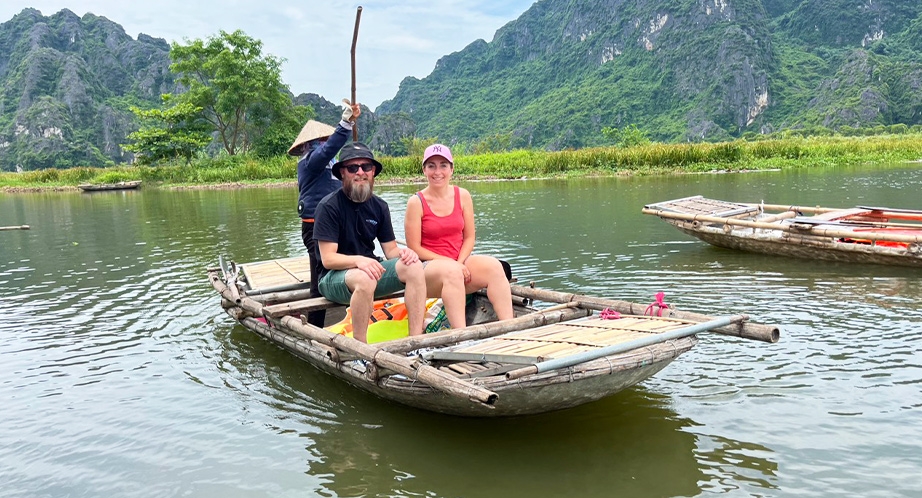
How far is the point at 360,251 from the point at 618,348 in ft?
7.47

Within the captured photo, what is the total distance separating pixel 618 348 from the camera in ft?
11.4

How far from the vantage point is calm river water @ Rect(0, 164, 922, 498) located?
11.9ft

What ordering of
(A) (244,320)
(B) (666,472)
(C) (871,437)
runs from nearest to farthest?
(B) (666,472), (C) (871,437), (A) (244,320)

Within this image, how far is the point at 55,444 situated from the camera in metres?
4.35

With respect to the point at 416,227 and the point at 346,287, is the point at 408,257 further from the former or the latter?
the point at 346,287

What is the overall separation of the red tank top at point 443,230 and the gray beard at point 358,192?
361 millimetres

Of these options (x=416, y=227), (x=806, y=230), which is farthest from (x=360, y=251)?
(x=806, y=230)

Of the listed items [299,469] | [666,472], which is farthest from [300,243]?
[666,472]

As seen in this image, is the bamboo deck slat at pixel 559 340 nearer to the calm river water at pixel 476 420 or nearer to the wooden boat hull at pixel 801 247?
the calm river water at pixel 476 420

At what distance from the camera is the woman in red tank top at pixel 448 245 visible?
4.64 m

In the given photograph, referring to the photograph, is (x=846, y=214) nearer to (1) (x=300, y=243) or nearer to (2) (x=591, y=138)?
(1) (x=300, y=243)

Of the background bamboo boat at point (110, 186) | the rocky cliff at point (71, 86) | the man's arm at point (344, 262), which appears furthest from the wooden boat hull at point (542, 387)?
the rocky cliff at point (71, 86)

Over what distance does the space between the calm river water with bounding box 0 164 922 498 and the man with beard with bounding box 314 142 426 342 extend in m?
0.70

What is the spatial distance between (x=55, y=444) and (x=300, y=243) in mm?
8706
